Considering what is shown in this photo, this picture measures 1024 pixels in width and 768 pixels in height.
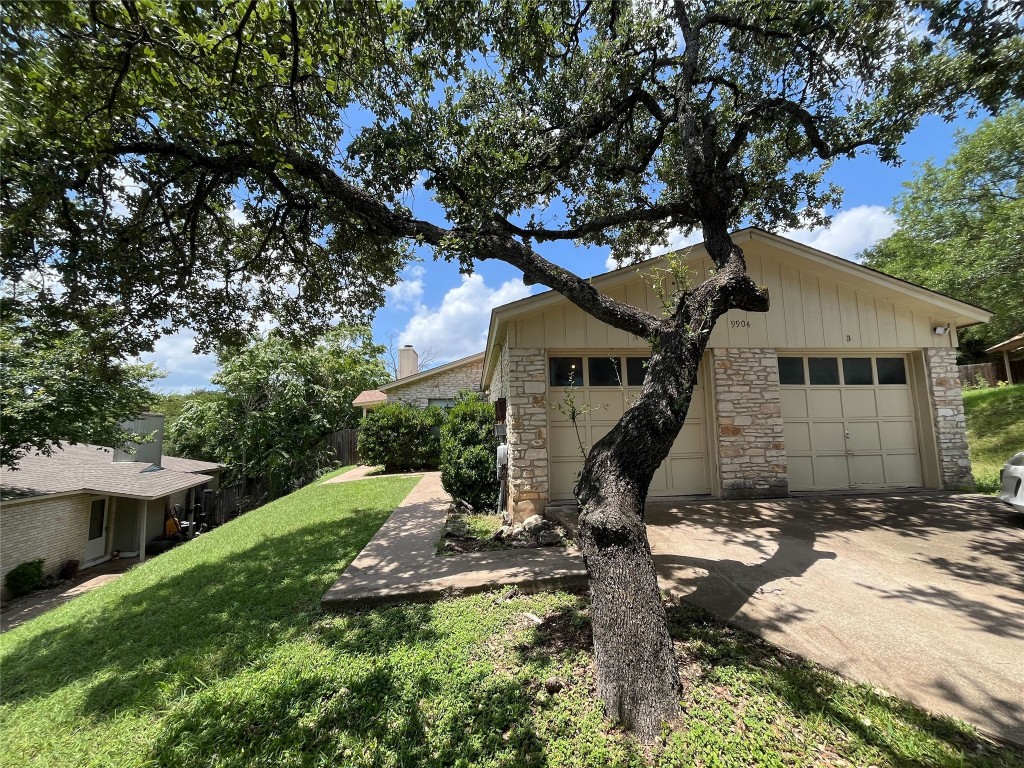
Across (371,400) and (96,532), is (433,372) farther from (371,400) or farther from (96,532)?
(96,532)

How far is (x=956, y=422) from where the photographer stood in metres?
7.30

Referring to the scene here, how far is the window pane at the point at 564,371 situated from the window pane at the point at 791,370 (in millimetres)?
3778

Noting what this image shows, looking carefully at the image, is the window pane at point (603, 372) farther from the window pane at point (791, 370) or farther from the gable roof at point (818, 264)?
the window pane at point (791, 370)

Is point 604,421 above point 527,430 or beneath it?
above

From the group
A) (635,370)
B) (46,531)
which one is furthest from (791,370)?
(46,531)

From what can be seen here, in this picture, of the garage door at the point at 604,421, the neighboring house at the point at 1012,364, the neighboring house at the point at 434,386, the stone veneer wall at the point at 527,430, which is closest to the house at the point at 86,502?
the neighboring house at the point at 434,386

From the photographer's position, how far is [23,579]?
1021 cm

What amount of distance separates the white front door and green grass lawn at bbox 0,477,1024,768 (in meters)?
11.6

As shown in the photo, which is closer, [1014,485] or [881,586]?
[881,586]

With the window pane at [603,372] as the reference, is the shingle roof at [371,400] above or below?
above

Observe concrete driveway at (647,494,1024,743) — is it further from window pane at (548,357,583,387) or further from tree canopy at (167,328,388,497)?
tree canopy at (167,328,388,497)

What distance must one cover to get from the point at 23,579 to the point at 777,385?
58.5 feet

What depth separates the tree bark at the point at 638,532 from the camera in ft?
8.22

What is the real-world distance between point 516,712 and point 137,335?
24.1 feet
